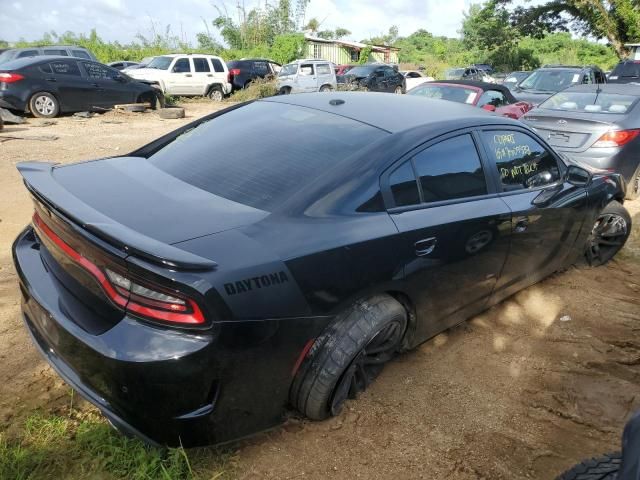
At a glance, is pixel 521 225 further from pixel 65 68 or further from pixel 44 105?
Result: pixel 65 68

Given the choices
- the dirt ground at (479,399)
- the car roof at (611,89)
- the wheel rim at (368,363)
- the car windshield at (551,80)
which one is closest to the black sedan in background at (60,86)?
the dirt ground at (479,399)

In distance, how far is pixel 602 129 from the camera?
622 cm

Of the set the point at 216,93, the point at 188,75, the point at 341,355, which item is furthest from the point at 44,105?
the point at 341,355

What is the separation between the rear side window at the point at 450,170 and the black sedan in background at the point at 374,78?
1696cm

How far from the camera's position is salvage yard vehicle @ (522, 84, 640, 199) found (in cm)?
620

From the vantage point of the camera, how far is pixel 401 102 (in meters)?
3.31

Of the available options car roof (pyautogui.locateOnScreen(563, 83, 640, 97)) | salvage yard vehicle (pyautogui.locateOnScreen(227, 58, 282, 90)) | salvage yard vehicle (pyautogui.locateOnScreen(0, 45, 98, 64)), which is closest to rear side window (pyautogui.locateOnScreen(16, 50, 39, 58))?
salvage yard vehicle (pyautogui.locateOnScreen(0, 45, 98, 64))

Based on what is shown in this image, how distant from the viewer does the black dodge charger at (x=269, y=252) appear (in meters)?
1.91

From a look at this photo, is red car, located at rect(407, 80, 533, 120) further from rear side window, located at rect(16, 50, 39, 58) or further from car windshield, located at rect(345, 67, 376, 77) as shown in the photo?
rear side window, located at rect(16, 50, 39, 58)

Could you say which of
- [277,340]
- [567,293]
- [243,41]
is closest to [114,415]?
[277,340]

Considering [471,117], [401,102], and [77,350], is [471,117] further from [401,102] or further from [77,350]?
[77,350]

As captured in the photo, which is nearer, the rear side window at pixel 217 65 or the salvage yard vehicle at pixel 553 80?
the salvage yard vehicle at pixel 553 80

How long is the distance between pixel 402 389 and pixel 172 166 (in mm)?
1804

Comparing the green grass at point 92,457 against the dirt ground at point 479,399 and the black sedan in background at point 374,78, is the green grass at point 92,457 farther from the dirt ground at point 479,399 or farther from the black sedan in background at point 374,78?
the black sedan in background at point 374,78
